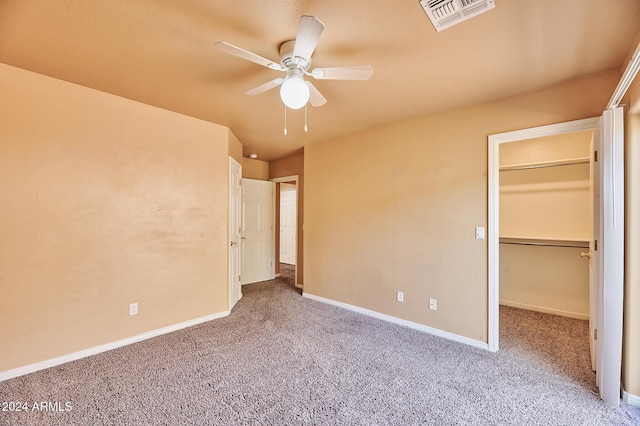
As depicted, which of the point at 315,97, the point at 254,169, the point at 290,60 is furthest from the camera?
the point at 254,169

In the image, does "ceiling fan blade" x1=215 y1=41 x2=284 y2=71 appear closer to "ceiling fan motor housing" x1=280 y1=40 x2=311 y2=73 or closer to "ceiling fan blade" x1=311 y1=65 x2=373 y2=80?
"ceiling fan motor housing" x1=280 y1=40 x2=311 y2=73

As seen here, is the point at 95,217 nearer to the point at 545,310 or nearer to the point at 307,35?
the point at 307,35

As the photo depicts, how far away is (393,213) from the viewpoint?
3.41 meters

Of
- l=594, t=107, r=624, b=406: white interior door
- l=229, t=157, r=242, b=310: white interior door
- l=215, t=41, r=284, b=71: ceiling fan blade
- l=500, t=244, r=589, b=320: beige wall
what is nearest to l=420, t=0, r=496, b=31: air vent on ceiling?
l=215, t=41, r=284, b=71: ceiling fan blade

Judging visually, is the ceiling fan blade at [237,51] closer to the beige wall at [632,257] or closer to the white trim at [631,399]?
the beige wall at [632,257]

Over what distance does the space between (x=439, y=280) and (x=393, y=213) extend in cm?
95

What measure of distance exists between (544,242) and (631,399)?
2107mm

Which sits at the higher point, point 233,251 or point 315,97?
point 315,97

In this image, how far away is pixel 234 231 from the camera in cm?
396

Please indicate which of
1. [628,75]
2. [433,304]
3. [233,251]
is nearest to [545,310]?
[433,304]

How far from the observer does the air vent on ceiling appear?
1.46 meters

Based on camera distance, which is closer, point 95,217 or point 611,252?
point 611,252

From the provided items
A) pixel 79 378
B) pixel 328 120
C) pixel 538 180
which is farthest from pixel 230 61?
pixel 538 180

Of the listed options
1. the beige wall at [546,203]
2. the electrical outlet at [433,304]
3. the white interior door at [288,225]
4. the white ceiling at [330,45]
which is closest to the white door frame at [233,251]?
the white ceiling at [330,45]
